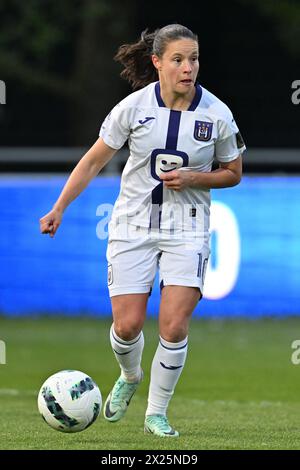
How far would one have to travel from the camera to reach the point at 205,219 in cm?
813

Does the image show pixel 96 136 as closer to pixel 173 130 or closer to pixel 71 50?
pixel 71 50

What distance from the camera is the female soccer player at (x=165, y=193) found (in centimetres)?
794

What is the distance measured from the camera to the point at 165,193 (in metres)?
8.07

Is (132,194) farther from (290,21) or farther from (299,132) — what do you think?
(290,21)

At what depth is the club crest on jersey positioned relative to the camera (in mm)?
7980

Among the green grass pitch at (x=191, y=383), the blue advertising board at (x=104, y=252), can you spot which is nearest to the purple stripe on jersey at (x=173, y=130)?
the green grass pitch at (x=191, y=383)

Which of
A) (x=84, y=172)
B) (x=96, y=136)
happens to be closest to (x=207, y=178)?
(x=84, y=172)

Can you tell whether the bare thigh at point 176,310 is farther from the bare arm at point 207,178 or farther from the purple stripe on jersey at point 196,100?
the purple stripe on jersey at point 196,100

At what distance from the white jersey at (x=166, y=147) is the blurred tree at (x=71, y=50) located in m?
12.8

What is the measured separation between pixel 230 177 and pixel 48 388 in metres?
1.61

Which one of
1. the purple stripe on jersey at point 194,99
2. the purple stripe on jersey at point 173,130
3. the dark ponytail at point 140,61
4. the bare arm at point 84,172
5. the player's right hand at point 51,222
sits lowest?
the player's right hand at point 51,222

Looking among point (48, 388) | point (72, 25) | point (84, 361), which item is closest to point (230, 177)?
point (48, 388)

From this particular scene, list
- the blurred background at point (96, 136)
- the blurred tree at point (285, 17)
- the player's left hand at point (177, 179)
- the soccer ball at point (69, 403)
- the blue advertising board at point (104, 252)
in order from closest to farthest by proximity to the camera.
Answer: the soccer ball at point (69, 403), the player's left hand at point (177, 179), the blue advertising board at point (104, 252), the blurred background at point (96, 136), the blurred tree at point (285, 17)

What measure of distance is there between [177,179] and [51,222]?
78 centimetres
